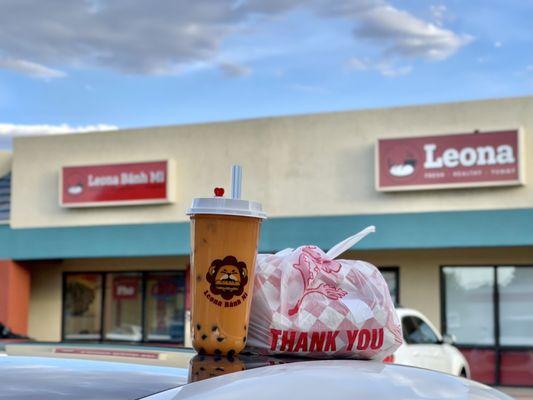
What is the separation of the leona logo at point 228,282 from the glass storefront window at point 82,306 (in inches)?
818

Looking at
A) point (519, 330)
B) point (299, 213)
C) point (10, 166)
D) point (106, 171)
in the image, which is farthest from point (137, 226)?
point (519, 330)

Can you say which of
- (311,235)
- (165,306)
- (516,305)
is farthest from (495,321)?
(165,306)

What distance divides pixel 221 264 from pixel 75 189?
68.5 feet

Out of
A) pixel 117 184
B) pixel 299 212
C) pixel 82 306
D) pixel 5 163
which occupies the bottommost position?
pixel 82 306

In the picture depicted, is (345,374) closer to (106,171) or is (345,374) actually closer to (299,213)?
(299,213)

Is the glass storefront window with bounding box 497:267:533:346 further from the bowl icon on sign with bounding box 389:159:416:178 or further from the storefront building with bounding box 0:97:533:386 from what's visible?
the bowl icon on sign with bounding box 389:159:416:178

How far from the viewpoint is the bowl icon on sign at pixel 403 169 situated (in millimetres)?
18906

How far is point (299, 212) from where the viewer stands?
65.5ft

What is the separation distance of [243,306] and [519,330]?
17.3m

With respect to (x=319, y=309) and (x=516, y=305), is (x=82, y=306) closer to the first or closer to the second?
(x=516, y=305)

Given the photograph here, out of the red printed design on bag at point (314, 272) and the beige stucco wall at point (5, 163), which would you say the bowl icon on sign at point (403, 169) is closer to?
the beige stucco wall at point (5, 163)

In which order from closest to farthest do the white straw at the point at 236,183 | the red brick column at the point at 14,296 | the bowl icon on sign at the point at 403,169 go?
the white straw at the point at 236,183 < the bowl icon on sign at the point at 403,169 < the red brick column at the point at 14,296

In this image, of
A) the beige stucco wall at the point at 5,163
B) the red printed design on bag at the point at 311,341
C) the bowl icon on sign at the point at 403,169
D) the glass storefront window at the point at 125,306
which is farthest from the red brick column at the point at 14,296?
the red printed design on bag at the point at 311,341

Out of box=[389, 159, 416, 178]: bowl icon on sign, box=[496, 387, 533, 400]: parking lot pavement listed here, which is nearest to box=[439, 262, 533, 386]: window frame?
box=[496, 387, 533, 400]: parking lot pavement
